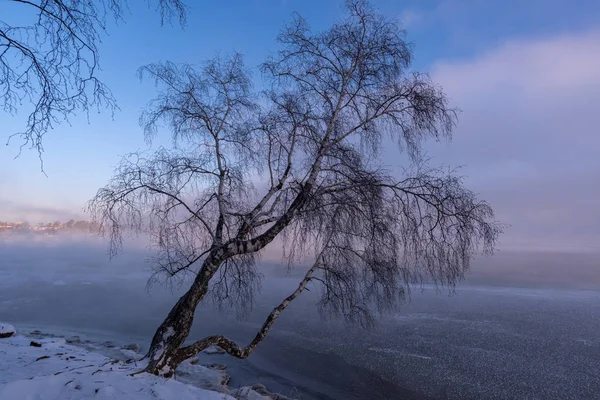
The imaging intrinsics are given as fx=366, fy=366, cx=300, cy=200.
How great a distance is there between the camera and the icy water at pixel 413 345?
1552 centimetres

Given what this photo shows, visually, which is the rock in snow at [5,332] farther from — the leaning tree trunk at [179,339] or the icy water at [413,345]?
the leaning tree trunk at [179,339]

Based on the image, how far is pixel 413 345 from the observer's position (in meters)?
21.4

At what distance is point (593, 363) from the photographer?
17.6 metres

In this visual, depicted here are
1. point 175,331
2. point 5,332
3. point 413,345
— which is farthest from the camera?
point 413,345

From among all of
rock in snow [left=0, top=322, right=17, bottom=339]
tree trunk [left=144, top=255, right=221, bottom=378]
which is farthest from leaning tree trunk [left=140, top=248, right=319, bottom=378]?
rock in snow [left=0, top=322, right=17, bottom=339]

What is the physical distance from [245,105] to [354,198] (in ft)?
10.8

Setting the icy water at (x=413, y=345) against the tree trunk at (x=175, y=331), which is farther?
the icy water at (x=413, y=345)

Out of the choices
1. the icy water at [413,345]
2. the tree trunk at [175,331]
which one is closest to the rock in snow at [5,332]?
the icy water at [413,345]

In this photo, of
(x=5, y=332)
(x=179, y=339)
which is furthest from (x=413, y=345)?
(x=5, y=332)

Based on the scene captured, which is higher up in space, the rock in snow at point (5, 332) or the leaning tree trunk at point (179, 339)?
the leaning tree trunk at point (179, 339)

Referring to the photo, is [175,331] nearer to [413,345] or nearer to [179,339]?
[179,339]

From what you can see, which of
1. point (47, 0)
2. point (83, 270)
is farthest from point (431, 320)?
point (83, 270)

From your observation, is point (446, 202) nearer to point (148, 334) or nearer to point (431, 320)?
point (431, 320)

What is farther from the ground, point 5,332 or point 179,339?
point 179,339
